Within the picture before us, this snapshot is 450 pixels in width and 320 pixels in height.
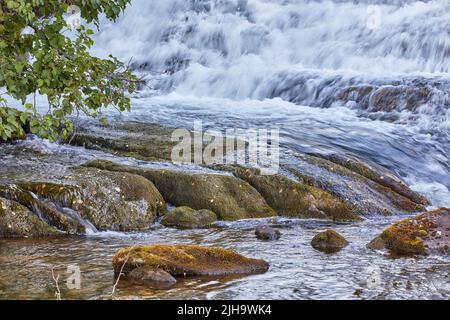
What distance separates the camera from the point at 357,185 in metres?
11.9

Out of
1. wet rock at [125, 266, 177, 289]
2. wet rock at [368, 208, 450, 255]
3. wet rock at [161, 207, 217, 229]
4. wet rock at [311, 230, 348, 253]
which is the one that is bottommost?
wet rock at [161, 207, 217, 229]

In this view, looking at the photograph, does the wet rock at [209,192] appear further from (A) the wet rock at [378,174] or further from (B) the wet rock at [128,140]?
(A) the wet rock at [378,174]

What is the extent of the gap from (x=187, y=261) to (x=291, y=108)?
12272mm

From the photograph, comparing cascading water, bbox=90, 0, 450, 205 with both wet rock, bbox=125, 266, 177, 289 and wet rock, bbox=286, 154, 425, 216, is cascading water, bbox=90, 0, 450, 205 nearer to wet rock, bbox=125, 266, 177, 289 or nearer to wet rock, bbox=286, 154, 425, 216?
wet rock, bbox=286, 154, 425, 216

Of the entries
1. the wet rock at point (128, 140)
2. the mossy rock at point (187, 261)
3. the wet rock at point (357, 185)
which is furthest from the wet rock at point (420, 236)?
the wet rock at point (128, 140)

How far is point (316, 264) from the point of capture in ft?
25.7

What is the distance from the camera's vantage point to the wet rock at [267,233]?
30.6 feet

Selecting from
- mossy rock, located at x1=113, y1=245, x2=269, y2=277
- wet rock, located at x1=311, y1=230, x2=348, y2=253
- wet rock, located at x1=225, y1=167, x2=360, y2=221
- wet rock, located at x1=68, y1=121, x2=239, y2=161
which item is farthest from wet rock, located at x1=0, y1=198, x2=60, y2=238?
wet rock, located at x1=225, y1=167, x2=360, y2=221

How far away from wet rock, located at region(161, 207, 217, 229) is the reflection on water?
0.25 metres

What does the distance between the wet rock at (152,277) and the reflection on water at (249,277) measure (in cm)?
A: 12

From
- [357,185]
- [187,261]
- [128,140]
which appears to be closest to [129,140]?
[128,140]

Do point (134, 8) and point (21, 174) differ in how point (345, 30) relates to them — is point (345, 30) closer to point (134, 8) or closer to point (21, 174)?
point (134, 8)

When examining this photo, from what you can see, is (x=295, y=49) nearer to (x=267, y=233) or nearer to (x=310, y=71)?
(x=310, y=71)

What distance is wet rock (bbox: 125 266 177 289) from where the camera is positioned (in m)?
6.79
